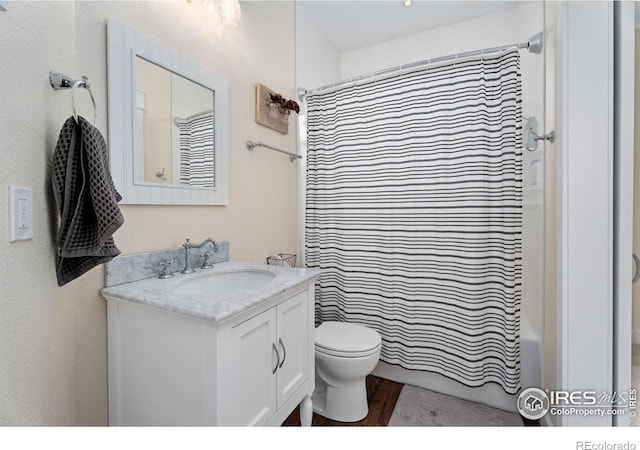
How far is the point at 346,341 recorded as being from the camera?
1591mm

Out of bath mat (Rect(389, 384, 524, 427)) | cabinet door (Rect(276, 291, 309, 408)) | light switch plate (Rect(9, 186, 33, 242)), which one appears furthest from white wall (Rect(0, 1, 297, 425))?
bath mat (Rect(389, 384, 524, 427))

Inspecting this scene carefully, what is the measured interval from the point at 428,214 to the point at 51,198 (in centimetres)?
165

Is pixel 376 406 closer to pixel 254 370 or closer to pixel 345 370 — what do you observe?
pixel 345 370

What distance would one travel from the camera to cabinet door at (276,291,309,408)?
3.56 feet

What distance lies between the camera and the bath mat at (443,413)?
1545 millimetres

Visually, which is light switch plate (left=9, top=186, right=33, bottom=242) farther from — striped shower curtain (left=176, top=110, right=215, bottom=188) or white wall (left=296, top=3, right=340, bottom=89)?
white wall (left=296, top=3, right=340, bottom=89)

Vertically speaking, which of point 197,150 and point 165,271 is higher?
point 197,150

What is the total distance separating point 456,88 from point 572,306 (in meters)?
1.19

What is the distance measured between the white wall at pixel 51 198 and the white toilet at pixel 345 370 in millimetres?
687

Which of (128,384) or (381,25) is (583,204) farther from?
(381,25)

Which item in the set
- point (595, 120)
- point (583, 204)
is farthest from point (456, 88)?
point (583, 204)

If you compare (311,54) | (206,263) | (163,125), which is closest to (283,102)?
(311,54)

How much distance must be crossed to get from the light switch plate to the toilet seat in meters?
1.26

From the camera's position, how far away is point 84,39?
3.32 ft
